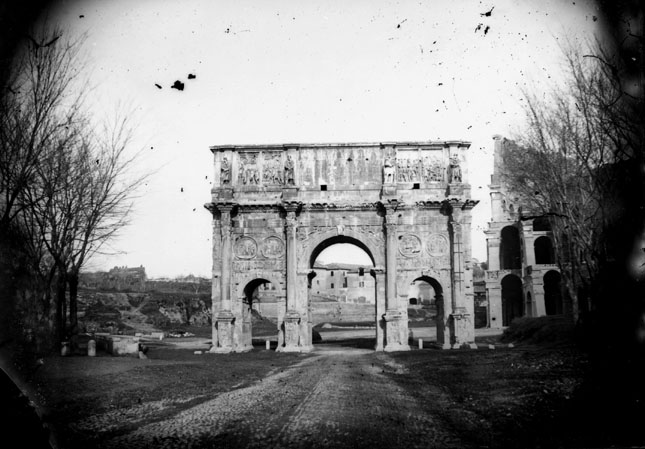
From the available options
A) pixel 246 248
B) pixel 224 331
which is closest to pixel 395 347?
pixel 224 331

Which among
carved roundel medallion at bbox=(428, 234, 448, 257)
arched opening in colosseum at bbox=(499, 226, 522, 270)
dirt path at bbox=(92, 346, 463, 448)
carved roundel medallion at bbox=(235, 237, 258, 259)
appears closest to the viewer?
dirt path at bbox=(92, 346, 463, 448)

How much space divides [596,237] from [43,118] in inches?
589

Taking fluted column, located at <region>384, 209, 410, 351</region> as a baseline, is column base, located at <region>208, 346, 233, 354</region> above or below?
below

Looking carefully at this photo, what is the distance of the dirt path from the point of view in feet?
24.9

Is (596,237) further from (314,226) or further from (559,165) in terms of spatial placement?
(314,226)

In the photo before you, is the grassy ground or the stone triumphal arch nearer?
the grassy ground

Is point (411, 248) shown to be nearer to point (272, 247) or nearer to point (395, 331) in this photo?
point (395, 331)

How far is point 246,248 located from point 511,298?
98.1 ft

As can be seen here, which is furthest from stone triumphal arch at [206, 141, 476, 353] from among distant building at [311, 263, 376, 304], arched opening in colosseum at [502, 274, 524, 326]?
distant building at [311, 263, 376, 304]

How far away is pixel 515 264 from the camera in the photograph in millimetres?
47344

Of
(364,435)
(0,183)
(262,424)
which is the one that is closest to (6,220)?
(0,183)

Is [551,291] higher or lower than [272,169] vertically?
lower

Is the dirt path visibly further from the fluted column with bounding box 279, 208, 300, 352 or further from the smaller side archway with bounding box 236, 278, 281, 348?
the smaller side archway with bounding box 236, 278, 281, 348

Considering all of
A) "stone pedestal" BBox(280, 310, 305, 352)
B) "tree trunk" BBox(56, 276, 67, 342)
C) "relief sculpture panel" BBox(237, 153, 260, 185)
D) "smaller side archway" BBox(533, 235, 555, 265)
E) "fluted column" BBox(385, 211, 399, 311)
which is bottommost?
"stone pedestal" BBox(280, 310, 305, 352)
